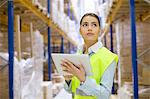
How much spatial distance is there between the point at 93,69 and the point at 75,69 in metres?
0.16

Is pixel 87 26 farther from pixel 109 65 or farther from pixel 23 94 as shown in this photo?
pixel 23 94

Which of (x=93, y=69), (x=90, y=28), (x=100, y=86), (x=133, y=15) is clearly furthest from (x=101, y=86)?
(x=133, y=15)

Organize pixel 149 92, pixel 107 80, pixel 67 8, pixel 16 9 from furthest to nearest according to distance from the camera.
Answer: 1. pixel 67 8
2. pixel 16 9
3. pixel 149 92
4. pixel 107 80

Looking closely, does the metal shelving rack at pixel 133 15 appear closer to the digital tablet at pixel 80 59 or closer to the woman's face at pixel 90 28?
the woman's face at pixel 90 28

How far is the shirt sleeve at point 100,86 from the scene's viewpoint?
228cm

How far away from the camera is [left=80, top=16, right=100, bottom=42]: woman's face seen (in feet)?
8.16

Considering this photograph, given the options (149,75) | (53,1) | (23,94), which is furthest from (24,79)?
(53,1)

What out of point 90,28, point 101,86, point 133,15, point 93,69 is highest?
point 133,15

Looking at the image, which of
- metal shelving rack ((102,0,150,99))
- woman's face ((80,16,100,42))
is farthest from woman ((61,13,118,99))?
metal shelving rack ((102,0,150,99))

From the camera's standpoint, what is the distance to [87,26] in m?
2.51

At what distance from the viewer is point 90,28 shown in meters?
2.48

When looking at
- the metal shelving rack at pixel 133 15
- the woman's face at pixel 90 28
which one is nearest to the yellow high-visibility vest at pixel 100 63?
the woman's face at pixel 90 28

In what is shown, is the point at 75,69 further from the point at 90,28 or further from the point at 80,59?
the point at 90,28

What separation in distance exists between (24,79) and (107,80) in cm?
404
